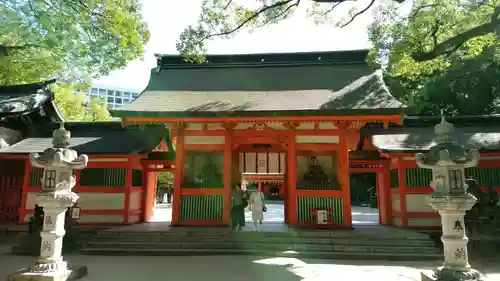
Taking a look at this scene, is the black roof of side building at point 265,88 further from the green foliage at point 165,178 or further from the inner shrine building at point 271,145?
the green foliage at point 165,178

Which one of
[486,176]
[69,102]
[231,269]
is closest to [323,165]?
[486,176]

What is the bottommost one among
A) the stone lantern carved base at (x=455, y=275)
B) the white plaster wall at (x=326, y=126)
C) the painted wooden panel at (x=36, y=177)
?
the stone lantern carved base at (x=455, y=275)

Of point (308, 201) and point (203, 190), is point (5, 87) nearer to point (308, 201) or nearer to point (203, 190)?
point (203, 190)

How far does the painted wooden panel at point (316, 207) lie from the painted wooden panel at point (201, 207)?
2610 millimetres

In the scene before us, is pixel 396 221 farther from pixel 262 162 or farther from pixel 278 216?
pixel 278 216

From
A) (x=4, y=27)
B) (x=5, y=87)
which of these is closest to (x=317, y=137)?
(x=4, y=27)

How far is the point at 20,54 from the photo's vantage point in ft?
42.6

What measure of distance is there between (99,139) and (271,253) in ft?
27.7

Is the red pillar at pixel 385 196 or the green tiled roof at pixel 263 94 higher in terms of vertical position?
the green tiled roof at pixel 263 94

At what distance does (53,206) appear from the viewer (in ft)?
21.1

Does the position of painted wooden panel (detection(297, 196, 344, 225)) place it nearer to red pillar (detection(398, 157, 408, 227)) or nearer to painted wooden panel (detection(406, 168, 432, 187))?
red pillar (detection(398, 157, 408, 227))

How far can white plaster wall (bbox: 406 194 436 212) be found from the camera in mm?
11508

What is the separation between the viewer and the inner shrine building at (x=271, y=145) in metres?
10.8

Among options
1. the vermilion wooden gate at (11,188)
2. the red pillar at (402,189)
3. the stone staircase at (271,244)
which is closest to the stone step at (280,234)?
the stone staircase at (271,244)
